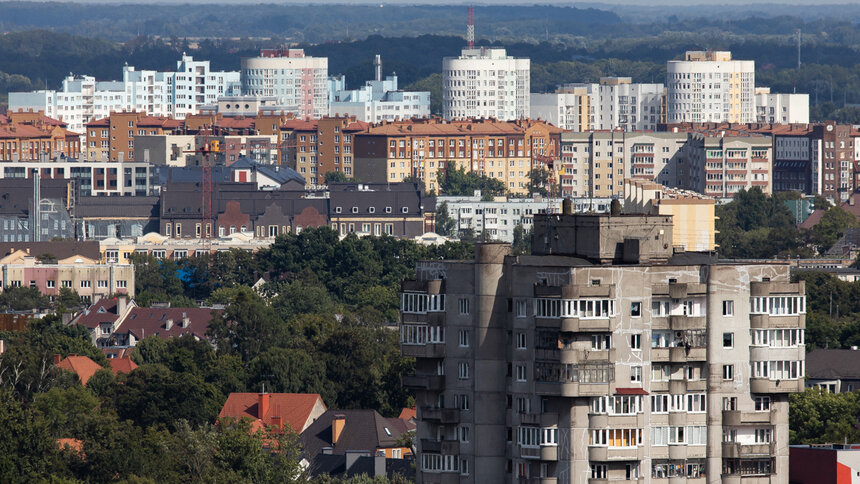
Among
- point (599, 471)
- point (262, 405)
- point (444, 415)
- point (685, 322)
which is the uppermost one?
point (685, 322)

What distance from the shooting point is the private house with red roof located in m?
72.4

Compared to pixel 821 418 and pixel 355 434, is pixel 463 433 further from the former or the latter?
pixel 355 434

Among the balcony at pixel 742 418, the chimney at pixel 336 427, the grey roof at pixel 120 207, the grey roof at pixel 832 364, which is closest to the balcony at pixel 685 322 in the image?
the balcony at pixel 742 418

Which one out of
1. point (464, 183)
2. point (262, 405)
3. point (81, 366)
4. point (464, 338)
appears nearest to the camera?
point (464, 338)

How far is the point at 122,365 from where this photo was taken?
84438mm

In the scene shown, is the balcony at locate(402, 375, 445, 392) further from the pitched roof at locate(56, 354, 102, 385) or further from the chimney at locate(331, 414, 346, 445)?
the pitched roof at locate(56, 354, 102, 385)

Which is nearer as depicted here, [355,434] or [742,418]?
[742,418]

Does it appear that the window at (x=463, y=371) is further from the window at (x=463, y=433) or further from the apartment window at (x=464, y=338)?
the window at (x=463, y=433)

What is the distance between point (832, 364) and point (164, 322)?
96.5 ft

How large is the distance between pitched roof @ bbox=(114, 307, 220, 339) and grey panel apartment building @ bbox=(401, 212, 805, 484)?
5051 cm

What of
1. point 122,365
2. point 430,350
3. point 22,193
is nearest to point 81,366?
point 122,365

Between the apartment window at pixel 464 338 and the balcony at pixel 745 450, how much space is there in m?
4.78

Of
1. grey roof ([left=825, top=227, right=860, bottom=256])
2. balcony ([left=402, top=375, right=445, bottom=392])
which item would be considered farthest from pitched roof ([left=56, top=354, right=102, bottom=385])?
grey roof ([left=825, top=227, right=860, bottom=256])

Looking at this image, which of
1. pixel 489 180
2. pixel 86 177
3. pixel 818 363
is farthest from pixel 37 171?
pixel 818 363
